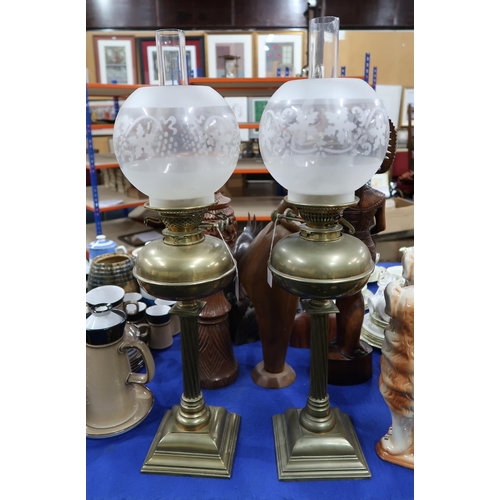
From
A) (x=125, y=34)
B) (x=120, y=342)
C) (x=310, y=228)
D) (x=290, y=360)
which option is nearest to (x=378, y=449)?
(x=290, y=360)

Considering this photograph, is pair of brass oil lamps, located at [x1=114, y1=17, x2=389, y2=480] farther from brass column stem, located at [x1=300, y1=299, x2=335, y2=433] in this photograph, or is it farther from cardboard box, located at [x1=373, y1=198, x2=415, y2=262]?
cardboard box, located at [x1=373, y1=198, x2=415, y2=262]

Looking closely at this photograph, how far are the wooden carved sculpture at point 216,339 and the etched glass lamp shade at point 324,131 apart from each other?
371 millimetres

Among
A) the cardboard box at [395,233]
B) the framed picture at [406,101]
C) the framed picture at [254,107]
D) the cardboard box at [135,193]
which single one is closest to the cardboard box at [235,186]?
the framed picture at [254,107]

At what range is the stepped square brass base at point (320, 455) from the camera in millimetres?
844

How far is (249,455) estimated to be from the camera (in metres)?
0.90

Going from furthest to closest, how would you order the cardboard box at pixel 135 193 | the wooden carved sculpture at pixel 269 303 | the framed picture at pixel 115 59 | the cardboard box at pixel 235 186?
the framed picture at pixel 115 59, the cardboard box at pixel 235 186, the cardboard box at pixel 135 193, the wooden carved sculpture at pixel 269 303

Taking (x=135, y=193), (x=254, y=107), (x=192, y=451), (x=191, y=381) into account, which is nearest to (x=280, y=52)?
(x=254, y=107)

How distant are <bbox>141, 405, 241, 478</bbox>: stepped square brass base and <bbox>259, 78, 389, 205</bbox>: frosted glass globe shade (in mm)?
552

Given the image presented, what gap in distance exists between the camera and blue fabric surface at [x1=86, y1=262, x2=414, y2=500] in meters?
0.81

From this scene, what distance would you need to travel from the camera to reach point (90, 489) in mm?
818

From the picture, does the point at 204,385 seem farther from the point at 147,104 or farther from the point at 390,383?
the point at 147,104

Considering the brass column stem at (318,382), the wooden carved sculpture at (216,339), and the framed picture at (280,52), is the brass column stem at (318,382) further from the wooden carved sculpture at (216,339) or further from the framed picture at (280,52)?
the framed picture at (280,52)

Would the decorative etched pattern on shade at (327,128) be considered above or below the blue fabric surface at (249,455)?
above

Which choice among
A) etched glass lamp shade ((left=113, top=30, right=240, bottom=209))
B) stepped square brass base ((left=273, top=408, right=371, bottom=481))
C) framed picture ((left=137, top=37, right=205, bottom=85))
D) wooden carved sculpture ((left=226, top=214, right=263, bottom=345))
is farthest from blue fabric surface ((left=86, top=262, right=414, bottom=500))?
framed picture ((left=137, top=37, right=205, bottom=85))
